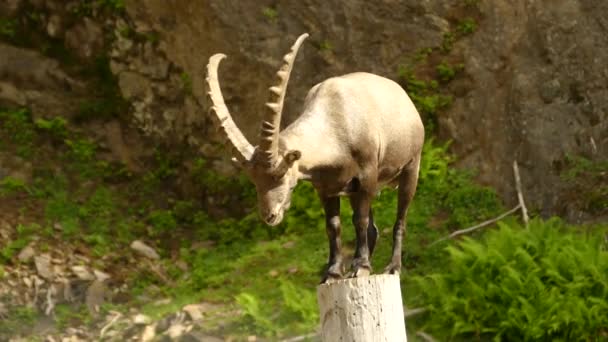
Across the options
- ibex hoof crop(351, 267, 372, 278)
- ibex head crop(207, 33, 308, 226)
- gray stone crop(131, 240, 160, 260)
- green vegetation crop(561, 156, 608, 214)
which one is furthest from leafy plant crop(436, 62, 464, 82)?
ibex head crop(207, 33, 308, 226)

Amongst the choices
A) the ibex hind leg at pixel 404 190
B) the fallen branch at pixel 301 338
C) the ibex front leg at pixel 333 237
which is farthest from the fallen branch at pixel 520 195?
the ibex front leg at pixel 333 237

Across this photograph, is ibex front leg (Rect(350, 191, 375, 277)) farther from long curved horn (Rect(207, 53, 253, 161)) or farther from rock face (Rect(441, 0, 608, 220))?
rock face (Rect(441, 0, 608, 220))

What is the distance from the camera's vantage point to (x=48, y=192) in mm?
12195

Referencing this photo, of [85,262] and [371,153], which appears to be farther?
[85,262]

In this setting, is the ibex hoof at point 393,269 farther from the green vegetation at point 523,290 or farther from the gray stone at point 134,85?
the gray stone at point 134,85

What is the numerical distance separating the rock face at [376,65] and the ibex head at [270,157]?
6.74 metres

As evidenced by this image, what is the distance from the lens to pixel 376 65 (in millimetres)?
12125

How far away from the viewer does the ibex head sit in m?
4.77

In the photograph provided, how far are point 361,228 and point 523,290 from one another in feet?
13.7

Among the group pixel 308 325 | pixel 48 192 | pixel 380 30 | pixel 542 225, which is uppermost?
pixel 380 30

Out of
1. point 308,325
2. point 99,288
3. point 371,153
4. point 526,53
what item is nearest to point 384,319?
point 371,153

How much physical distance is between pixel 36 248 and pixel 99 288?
990 mm

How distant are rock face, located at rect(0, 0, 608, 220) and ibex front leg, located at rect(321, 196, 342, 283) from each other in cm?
612

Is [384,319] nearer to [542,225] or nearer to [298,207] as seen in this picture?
[542,225]
